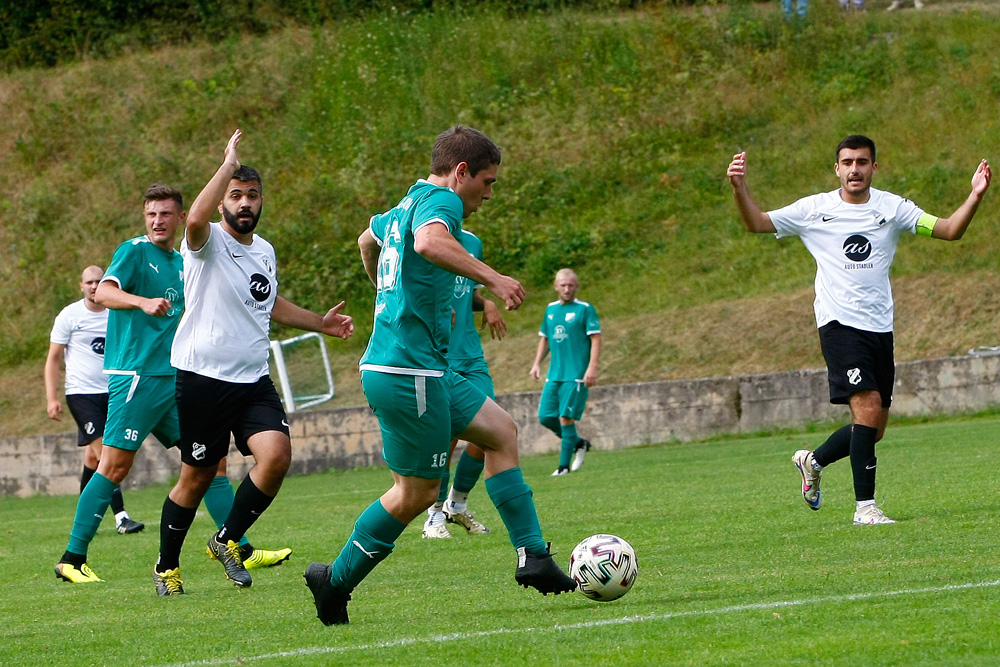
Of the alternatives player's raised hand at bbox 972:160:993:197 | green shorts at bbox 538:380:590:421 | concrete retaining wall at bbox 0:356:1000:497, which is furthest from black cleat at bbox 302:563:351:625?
concrete retaining wall at bbox 0:356:1000:497

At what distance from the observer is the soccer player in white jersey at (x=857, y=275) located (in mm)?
7805

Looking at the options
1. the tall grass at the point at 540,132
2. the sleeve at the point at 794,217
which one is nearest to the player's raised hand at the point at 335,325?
the sleeve at the point at 794,217

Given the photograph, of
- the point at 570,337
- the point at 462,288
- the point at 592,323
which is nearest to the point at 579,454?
the point at 570,337

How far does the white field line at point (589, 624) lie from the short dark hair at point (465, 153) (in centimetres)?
180

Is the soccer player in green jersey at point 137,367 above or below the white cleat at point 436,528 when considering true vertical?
above

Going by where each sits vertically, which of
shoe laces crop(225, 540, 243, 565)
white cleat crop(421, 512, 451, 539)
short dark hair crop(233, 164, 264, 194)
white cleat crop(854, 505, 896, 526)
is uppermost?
short dark hair crop(233, 164, 264, 194)

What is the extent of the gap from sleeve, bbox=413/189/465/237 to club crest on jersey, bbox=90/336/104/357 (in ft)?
26.6

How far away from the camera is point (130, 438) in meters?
8.09

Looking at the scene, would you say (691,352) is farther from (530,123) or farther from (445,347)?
(445,347)

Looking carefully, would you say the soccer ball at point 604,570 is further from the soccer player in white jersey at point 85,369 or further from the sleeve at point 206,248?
the soccer player in white jersey at point 85,369

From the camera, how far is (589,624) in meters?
4.93

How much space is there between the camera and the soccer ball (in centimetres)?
542

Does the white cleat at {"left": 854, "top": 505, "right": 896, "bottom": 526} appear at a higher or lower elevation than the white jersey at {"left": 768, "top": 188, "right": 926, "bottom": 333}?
lower

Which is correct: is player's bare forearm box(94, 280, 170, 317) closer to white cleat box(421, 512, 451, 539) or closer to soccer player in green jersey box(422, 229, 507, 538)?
soccer player in green jersey box(422, 229, 507, 538)
